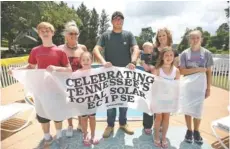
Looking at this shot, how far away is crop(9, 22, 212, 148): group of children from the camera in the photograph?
10.0ft

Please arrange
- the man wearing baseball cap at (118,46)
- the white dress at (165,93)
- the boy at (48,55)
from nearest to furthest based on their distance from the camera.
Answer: the boy at (48,55) < the white dress at (165,93) < the man wearing baseball cap at (118,46)

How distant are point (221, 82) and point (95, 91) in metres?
5.82

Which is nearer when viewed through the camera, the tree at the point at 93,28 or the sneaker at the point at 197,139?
the sneaker at the point at 197,139

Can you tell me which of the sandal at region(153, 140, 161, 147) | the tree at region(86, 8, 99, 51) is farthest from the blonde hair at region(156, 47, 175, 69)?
the tree at region(86, 8, 99, 51)

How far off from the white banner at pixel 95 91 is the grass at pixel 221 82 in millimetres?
4870

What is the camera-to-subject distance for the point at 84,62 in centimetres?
325

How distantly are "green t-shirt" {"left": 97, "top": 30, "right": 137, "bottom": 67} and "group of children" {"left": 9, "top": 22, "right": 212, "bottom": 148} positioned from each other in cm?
29

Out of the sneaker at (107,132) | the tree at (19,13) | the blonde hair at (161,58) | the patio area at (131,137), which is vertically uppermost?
the tree at (19,13)

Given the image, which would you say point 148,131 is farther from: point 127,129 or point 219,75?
point 219,75

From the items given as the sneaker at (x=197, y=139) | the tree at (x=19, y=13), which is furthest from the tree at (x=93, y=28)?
the sneaker at (x=197, y=139)

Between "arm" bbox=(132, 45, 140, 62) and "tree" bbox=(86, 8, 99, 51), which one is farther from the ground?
"tree" bbox=(86, 8, 99, 51)

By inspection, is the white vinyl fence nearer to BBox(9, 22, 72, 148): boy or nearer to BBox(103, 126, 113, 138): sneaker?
BBox(103, 126, 113, 138): sneaker

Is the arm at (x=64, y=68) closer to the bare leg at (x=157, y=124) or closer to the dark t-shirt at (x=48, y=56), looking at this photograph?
the dark t-shirt at (x=48, y=56)

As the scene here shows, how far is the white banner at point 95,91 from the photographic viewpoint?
319 cm
